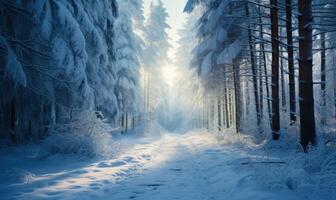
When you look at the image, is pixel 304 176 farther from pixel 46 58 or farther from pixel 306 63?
pixel 46 58

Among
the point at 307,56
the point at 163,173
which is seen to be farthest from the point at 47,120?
the point at 307,56

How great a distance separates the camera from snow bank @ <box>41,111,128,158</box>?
10.5 m

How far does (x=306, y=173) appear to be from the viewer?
5.18 metres

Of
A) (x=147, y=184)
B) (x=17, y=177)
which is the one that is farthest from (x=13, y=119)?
(x=147, y=184)

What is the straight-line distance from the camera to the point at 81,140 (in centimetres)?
1077

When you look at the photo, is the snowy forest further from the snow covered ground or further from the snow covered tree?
the snow covered tree

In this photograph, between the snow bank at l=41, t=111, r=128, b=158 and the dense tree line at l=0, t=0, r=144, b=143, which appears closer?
the dense tree line at l=0, t=0, r=144, b=143

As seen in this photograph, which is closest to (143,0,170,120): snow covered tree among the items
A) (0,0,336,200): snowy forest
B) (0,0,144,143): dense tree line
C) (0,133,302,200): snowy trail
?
(0,0,336,200): snowy forest

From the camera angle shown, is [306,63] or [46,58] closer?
[306,63]

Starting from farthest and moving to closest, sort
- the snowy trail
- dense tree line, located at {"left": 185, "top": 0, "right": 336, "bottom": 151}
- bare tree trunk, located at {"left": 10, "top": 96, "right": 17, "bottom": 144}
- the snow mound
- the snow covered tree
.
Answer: the snow covered tree
bare tree trunk, located at {"left": 10, "top": 96, "right": 17, "bottom": 144}
dense tree line, located at {"left": 185, "top": 0, "right": 336, "bottom": 151}
the snow mound
the snowy trail

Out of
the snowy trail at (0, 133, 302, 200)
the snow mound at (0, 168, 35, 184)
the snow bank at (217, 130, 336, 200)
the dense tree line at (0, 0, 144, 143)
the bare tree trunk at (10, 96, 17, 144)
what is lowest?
the snowy trail at (0, 133, 302, 200)

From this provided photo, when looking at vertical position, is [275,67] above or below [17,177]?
above

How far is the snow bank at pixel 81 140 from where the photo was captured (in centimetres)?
1049

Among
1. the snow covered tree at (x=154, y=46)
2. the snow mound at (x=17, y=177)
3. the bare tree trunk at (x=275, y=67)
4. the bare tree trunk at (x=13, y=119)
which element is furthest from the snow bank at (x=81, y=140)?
the snow covered tree at (x=154, y=46)
